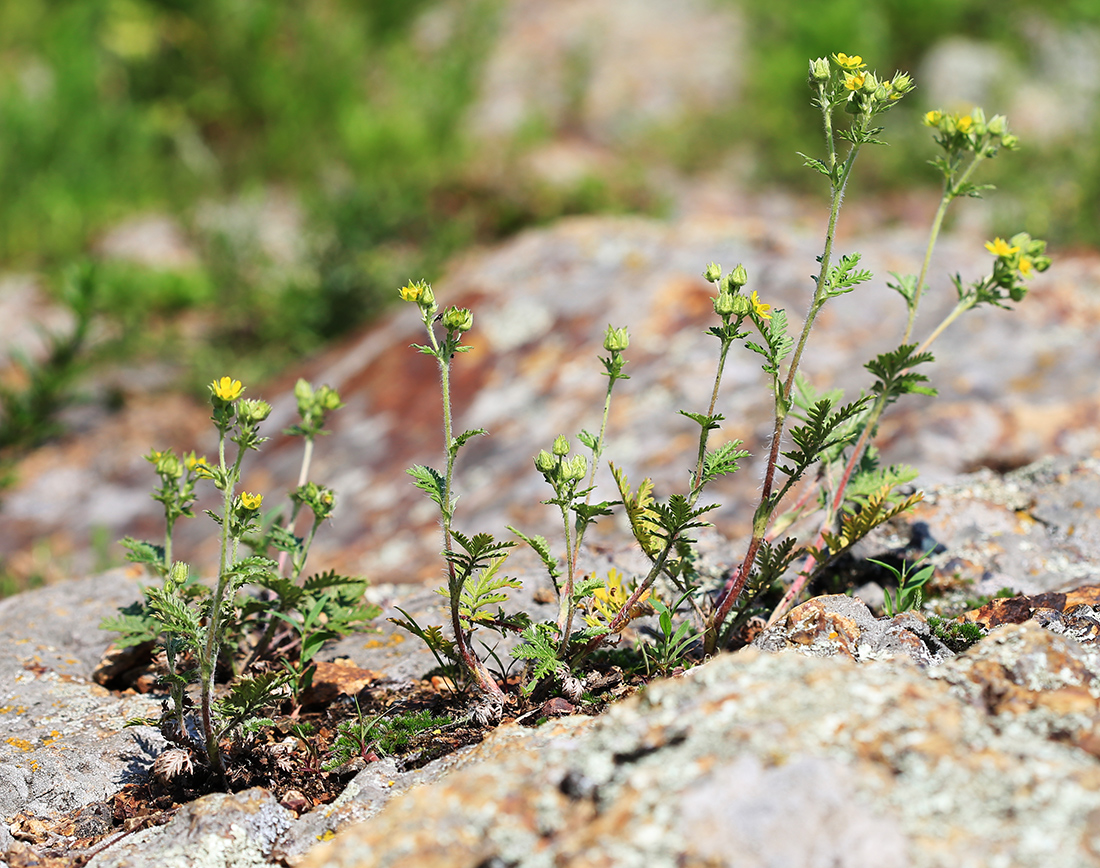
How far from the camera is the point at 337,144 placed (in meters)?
7.84

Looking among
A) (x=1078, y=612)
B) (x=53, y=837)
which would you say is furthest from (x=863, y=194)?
(x=53, y=837)

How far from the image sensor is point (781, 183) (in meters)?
7.85

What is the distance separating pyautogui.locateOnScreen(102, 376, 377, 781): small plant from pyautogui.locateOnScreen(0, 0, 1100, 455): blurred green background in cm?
367

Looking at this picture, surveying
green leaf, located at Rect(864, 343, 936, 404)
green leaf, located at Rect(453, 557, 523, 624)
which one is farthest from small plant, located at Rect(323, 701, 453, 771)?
green leaf, located at Rect(864, 343, 936, 404)

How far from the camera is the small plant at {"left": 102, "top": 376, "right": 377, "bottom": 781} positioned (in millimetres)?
1706

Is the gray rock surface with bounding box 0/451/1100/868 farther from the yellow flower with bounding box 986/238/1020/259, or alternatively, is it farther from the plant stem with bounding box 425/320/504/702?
the yellow flower with bounding box 986/238/1020/259

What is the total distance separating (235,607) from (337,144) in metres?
6.70

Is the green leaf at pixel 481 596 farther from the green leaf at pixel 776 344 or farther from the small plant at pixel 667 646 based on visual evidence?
the green leaf at pixel 776 344

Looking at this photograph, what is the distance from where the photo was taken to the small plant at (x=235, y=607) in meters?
1.71

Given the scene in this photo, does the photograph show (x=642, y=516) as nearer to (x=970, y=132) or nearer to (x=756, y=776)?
(x=756, y=776)

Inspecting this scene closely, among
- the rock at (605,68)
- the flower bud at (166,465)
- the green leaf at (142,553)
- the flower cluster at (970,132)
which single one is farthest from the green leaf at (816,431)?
the rock at (605,68)

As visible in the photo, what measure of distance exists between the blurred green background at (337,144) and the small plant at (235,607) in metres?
3.67

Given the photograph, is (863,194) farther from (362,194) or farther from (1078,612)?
(1078,612)

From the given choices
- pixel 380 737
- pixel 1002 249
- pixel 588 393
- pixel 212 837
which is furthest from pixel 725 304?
pixel 588 393
